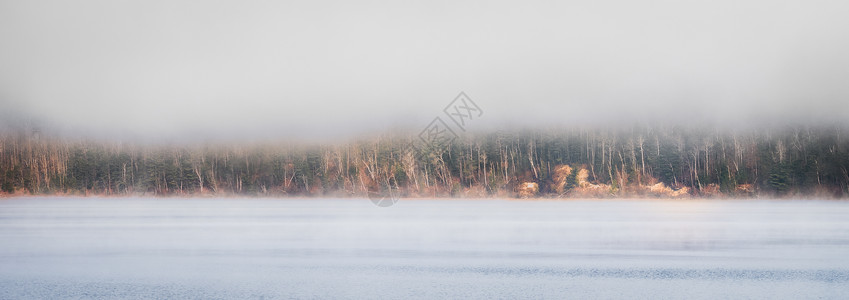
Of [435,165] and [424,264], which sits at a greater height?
[435,165]

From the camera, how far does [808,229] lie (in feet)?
124

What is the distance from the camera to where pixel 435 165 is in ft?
436

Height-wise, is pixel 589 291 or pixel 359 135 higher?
pixel 359 135

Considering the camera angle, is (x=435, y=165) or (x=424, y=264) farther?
(x=435, y=165)

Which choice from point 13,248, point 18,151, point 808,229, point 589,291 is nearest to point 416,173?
point 18,151

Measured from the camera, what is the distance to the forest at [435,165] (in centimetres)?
12600

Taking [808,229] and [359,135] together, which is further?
[359,135]

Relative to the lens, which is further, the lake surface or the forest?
the forest

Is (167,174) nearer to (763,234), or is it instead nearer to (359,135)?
(359,135)

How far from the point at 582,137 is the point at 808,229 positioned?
108 metres

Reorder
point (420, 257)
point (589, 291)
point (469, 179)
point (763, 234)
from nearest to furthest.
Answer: point (589, 291), point (420, 257), point (763, 234), point (469, 179)

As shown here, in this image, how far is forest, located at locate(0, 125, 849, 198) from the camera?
126000 millimetres

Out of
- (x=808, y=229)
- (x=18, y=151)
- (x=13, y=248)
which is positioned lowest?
(x=808, y=229)

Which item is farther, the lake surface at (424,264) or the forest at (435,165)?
the forest at (435,165)
